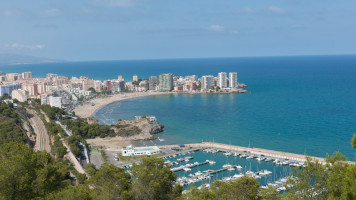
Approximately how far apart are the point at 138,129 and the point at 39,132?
6.68 m

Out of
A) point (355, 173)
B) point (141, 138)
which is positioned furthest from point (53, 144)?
point (355, 173)

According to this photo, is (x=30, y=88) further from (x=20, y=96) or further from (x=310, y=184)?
(x=310, y=184)

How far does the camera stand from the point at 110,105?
1593 inches

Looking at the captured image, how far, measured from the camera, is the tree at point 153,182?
23.6 ft

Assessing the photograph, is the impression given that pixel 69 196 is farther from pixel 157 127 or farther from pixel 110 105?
pixel 110 105

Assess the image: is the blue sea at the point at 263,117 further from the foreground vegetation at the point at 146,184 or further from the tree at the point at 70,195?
the tree at the point at 70,195

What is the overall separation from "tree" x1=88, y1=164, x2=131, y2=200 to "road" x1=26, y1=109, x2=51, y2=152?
493 inches

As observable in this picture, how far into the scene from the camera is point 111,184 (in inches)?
279

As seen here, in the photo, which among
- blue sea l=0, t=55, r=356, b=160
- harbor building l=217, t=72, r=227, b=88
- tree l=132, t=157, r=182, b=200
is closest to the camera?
tree l=132, t=157, r=182, b=200

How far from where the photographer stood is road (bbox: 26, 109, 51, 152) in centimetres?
1964

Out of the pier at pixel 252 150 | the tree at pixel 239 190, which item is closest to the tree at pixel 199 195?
the tree at pixel 239 190

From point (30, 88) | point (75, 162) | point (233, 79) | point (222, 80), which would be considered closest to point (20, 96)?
point (30, 88)

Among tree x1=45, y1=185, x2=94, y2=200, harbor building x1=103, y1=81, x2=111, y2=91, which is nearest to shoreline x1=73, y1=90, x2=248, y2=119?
harbor building x1=103, y1=81, x2=111, y2=91

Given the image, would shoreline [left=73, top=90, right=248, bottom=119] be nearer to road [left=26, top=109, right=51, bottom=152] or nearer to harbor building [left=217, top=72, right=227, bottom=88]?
harbor building [left=217, top=72, right=227, bottom=88]
